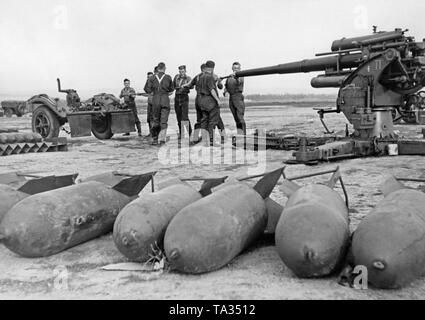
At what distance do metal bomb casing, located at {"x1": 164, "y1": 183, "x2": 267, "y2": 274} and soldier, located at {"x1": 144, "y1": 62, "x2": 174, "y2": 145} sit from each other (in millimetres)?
8672

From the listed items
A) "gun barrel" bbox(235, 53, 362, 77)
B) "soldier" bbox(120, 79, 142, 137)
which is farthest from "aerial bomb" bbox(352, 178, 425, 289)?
"soldier" bbox(120, 79, 142, 137)

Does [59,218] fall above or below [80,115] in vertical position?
below

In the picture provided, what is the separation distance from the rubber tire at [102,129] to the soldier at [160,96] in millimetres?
2420

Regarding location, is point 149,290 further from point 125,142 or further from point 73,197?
point 125,142

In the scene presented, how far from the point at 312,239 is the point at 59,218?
2030 millimetres

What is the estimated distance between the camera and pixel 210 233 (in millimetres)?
3412

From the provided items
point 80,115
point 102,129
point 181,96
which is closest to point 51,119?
point 80,115

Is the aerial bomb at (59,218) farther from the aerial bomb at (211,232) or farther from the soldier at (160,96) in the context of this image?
the soldier at (160,96)

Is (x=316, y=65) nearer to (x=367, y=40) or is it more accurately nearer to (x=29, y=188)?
(x=367, y=40)

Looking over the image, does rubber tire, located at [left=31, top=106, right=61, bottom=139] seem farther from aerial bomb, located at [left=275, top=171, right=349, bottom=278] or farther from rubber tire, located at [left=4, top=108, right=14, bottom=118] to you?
rubber tire, located at [left=4, top=108, right=14, bottom=118]
